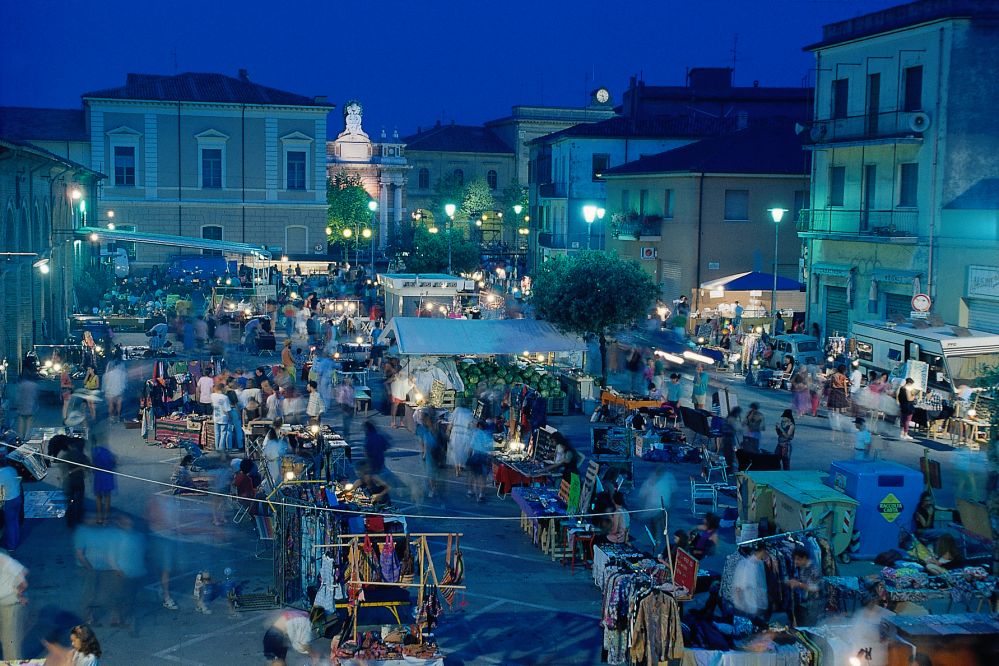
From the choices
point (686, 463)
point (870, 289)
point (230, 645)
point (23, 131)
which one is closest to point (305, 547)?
point (230, 645)

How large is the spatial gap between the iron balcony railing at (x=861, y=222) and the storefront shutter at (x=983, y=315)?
101 inches

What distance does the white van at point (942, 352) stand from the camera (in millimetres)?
21969

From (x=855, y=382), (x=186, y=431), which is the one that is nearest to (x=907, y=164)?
(x=855, y=382)

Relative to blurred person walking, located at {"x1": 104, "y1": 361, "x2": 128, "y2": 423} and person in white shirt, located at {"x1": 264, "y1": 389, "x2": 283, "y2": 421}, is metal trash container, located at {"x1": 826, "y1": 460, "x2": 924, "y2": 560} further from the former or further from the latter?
blurred person walking, located at {"x1": 104, "y1": 361, "x2": 128, "y2": 423}

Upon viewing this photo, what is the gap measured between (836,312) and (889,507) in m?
20.1

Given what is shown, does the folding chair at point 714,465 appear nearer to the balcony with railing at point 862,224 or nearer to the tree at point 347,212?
the balcony with railing at point 862,224

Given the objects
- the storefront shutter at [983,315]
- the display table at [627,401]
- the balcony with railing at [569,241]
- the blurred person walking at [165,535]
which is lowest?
the blurred person walking at [165,535]

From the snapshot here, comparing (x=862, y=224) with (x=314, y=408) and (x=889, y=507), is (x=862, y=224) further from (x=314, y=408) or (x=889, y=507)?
(x=889, y=507)

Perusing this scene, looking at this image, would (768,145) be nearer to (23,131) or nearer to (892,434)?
(892,434)

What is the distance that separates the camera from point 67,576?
1283cm

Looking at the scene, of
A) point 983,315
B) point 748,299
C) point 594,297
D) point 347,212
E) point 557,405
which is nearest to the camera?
point 557,405

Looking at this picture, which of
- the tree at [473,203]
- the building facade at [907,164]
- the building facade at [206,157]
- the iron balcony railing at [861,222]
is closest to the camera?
the building facade at [907,164]

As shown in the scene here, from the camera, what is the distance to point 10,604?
34.7 feet

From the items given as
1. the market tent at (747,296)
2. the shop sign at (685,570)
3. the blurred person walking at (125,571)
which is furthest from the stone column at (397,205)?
the shop sign at (685,570)
